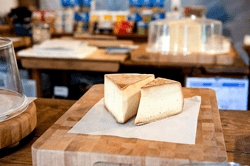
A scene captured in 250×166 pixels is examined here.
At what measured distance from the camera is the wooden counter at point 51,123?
2.11ft

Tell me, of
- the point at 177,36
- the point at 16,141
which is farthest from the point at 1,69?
the point at 177,36

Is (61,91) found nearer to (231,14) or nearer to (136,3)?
(136,3)

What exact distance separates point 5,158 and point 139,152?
0.31 meters

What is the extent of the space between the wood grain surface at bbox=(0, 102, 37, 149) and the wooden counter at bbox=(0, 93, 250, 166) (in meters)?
0.03

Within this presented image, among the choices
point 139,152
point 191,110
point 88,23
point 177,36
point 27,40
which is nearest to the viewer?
point 139,152

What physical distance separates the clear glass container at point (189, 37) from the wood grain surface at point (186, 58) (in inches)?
1.9

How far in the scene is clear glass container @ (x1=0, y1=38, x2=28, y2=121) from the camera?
707mm

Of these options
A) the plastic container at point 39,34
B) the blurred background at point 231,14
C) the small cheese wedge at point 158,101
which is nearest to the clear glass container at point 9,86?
the small cheese wedge at point 158,101

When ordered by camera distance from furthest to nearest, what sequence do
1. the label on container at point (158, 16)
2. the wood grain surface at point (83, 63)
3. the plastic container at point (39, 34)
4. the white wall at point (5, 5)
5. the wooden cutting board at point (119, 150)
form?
the white wall at point (5, 5), the label on container at point (158, 16), the plastic container at point (39, 34), the wood grain surface at point (83, 63), the wooden cutting board at point (119, 150)

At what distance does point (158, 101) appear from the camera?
78 cm

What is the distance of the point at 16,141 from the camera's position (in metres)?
0.67

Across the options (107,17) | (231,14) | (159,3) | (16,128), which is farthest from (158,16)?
(16,128)

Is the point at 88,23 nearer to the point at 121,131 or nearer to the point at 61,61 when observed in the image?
the point at 61,61

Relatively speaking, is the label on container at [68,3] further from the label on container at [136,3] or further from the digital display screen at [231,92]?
the digital display screen at [231,92]
